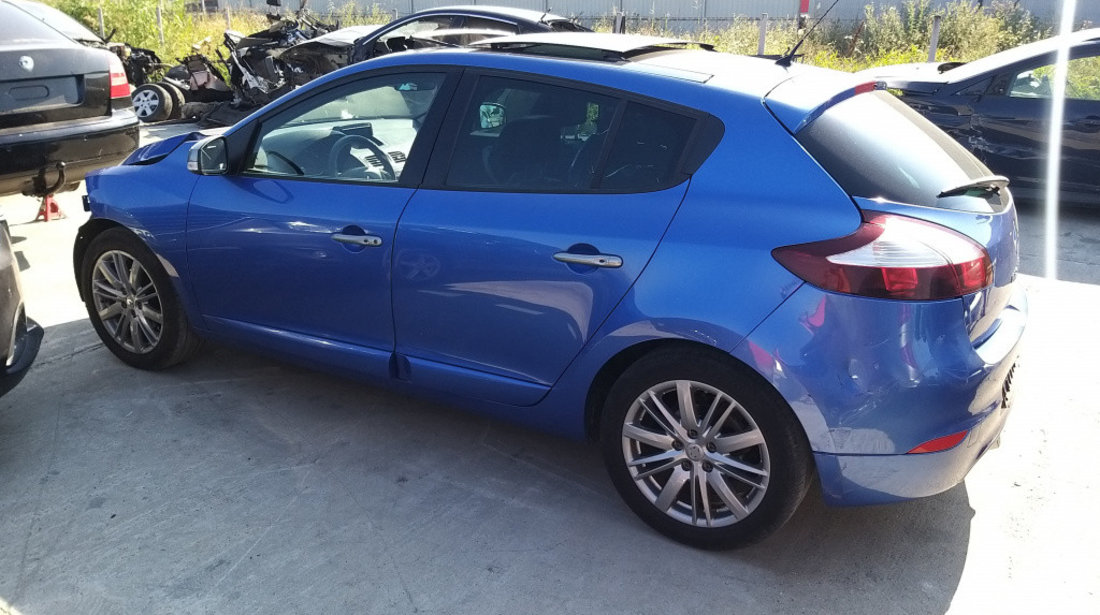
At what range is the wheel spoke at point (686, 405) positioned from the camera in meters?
3.07

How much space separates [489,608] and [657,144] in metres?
1.62

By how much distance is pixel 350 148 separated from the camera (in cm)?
397

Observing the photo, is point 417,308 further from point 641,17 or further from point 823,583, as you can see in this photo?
point 641,17

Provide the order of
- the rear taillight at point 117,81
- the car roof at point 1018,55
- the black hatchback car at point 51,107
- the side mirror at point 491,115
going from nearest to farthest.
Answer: the side mirror at point 491,115 < the black hatchback car at point 51,107 < the rear taillight at point 117,81 < the car roof at point 1018,55

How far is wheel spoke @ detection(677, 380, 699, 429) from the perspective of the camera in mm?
3066

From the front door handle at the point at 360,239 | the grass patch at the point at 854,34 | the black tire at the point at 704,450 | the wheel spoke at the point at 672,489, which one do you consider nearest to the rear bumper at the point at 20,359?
the front door handle at the point at 360,239

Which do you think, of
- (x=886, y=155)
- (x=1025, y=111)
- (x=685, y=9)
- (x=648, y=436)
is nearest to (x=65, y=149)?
(x=648, y=436)

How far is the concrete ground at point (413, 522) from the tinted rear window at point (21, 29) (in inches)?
108

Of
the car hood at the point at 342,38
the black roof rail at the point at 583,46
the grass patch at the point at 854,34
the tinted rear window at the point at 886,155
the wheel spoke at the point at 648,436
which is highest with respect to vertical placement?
the grass patch at the point at 854,34

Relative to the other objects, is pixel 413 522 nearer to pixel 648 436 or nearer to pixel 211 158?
pixel 648 436

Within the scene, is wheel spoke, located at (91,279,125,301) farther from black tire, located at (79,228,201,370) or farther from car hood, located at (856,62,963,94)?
car hood, located at (856,62,963,94)

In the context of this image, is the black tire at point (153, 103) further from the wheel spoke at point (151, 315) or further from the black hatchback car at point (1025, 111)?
the black hatchback car at point (1025, 111)

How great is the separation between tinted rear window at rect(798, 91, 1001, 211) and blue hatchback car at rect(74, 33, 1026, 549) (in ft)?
0.04

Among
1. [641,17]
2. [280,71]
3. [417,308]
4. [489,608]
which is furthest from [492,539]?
[641,17]
